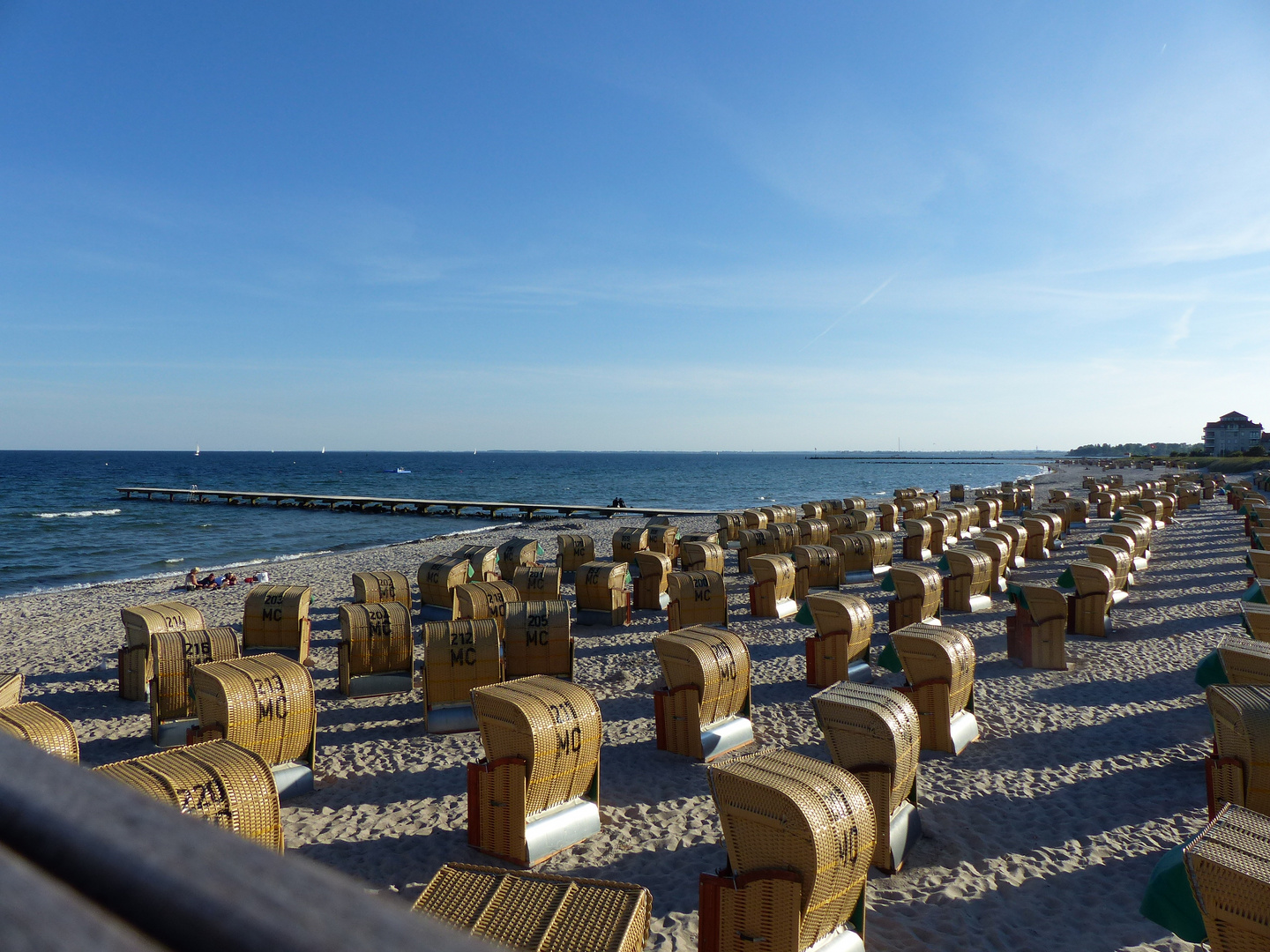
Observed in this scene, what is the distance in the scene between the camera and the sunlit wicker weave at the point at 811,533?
26.4 meters

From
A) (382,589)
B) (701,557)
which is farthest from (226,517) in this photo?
(701,557)

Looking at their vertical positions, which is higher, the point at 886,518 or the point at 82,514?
the point at 886,518

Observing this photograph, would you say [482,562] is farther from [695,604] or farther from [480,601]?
[695,604]

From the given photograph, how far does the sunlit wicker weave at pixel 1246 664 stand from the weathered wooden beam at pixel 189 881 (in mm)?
12695

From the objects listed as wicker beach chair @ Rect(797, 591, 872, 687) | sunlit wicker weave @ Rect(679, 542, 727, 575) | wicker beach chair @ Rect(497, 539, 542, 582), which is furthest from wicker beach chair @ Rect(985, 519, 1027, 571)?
wicker beach chair @ Rect(497, 539, 542, 582)

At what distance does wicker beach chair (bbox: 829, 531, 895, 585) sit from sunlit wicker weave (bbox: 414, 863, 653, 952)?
62.2 ft

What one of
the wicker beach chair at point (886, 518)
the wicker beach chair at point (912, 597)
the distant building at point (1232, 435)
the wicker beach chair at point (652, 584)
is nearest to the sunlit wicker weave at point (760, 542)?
the wicker beach chair at point (652, 584)

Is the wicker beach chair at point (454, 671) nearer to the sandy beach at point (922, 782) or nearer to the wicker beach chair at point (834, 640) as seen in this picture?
the sandy beach at point (922, 782)

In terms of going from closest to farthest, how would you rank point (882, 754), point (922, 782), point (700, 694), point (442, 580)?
1. point (882, 754)
2. point (922, 782)
3. point (700, 694)
4. point (442, 580)

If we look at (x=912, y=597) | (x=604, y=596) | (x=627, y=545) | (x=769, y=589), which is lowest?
(x=604, y=596)

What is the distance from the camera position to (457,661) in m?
11.7

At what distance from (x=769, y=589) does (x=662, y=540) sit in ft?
22.4

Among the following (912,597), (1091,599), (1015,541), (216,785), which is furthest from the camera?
(1015,541)

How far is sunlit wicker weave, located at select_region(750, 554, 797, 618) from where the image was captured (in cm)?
1912
